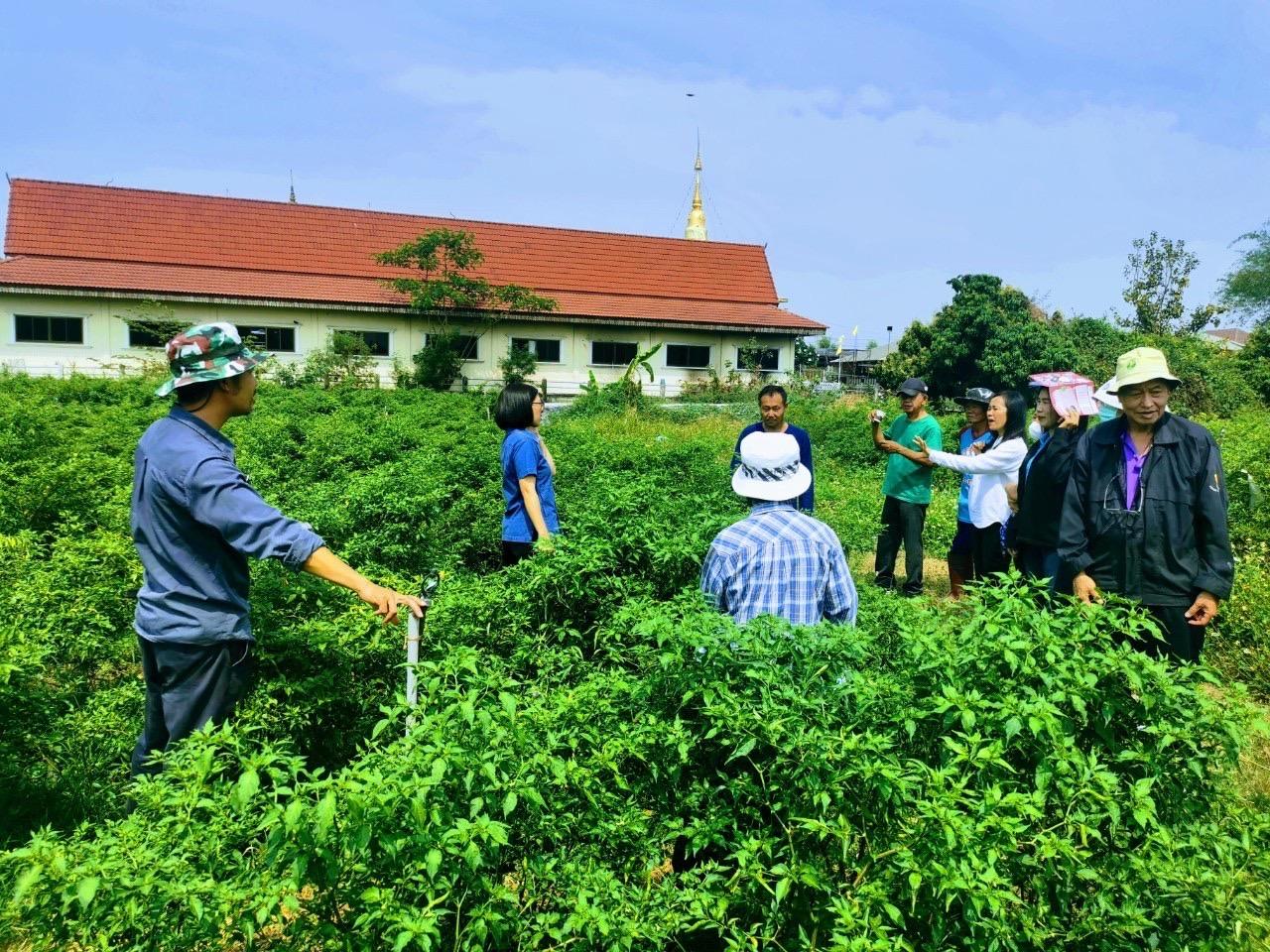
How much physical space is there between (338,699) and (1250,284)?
48.5 meters

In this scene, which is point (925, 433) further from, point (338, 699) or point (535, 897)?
point (535, 897)

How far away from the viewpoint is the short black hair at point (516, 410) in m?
5.09

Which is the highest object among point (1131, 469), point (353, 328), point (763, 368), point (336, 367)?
point (353, 328)

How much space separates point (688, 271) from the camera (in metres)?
33.4

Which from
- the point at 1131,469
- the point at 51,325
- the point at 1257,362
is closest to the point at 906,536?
the point at 1131,469

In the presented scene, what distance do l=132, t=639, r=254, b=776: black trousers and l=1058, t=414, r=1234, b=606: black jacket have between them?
359cm

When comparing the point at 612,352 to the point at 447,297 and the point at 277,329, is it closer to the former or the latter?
the point at 447,297

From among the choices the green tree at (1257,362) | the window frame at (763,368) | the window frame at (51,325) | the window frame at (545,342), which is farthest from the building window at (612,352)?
the green tree at (1257,362)

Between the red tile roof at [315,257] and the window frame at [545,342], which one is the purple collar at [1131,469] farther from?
the window frame at [545,342]

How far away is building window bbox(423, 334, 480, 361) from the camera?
27.9 m

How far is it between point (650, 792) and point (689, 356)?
2827 centimetres

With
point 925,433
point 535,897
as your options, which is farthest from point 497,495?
point 535,897

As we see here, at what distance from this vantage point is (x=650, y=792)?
274cm

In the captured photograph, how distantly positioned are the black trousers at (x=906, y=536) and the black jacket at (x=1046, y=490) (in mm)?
2089
